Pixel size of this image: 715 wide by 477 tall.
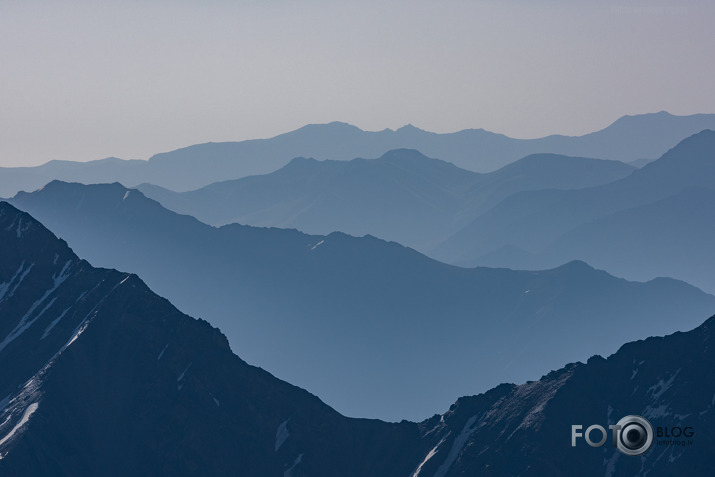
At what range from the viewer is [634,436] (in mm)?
193750

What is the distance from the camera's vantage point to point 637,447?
648 feet

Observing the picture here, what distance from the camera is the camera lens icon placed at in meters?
187

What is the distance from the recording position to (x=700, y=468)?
7825 inches

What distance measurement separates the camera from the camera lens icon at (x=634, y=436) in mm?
186875

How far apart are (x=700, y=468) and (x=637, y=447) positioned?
10921 millimetres
